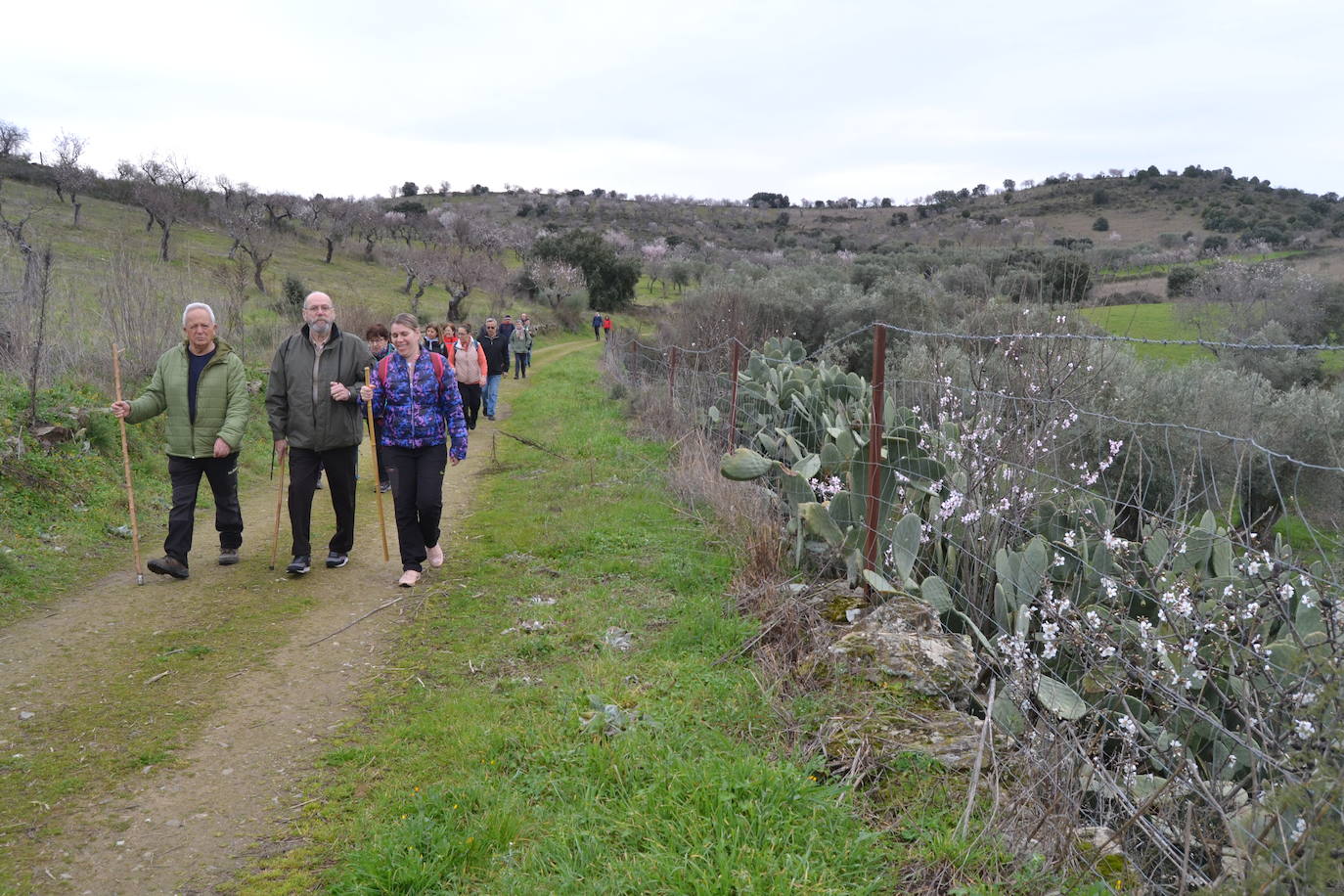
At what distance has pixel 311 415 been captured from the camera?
20.3 ft

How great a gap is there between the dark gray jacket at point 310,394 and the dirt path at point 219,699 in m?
1.07

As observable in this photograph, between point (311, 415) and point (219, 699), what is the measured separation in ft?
7.81

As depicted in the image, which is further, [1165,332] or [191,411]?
[1165,332]

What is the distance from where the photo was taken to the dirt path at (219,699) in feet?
10.2

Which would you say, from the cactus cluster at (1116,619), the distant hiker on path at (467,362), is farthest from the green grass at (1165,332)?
the cactus cluster at (1116,619)

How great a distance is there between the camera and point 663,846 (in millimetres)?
3027

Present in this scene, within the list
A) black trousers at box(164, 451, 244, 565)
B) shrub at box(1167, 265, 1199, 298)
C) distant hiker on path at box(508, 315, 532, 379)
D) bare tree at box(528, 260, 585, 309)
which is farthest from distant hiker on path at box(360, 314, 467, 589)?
bare tree at box(528, 260, 585, 309)

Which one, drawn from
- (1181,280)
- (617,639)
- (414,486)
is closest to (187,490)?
(414,486)

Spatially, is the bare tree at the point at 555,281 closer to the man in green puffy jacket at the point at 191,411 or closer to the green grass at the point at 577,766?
the man in green puffy jacket at the point at 191,411

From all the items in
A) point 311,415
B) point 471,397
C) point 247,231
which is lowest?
point 471,397

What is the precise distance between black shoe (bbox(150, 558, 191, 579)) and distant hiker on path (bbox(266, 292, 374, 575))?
0.72 metres

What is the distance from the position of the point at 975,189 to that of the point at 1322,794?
298 ft

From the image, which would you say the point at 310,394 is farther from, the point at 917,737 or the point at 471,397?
the point at 471,397

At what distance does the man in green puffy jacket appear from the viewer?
609 centimetres
